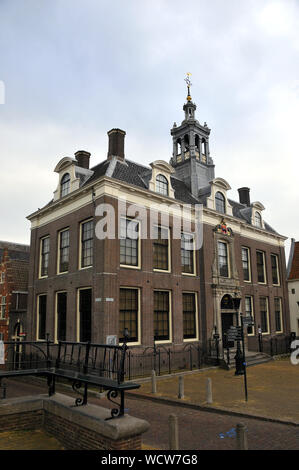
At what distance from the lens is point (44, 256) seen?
74.3 ft

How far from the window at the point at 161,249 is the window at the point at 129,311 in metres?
2.38

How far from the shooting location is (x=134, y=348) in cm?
1708

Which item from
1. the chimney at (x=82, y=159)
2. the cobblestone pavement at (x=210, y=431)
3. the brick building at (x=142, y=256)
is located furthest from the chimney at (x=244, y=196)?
the cobblestone pavement at (x=210, y=431)

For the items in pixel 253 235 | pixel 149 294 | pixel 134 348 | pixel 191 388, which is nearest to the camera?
pixel 191 388

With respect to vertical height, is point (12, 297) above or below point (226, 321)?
above

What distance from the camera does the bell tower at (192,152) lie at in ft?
82.2

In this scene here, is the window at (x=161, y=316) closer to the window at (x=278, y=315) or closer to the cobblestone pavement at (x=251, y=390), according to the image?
the cobblestone pavement at (x=251, y=390)

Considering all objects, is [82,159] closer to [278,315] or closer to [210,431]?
[210,431]

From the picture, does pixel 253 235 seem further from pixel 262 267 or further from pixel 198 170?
pixel 198 170

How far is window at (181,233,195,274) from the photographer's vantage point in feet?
70.4

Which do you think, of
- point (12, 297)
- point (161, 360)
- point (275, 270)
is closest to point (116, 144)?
point (161, 360)

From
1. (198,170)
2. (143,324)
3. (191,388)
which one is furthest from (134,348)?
(198,170)

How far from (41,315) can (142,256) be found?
8.31 m

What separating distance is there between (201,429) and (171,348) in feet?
A: 35.2
